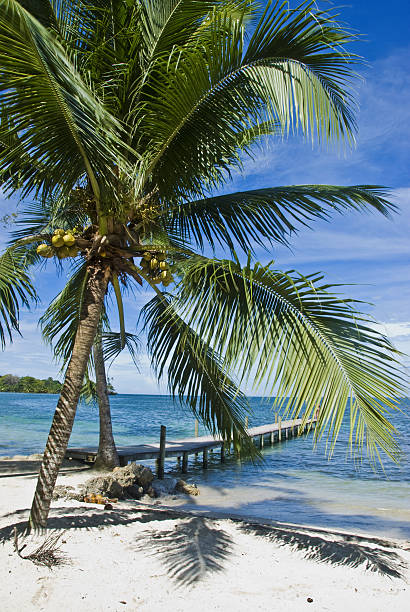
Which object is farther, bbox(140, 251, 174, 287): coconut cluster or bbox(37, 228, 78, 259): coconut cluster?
bbox(140, 251, 174, 287): coconut cluster

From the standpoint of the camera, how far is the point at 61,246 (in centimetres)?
438

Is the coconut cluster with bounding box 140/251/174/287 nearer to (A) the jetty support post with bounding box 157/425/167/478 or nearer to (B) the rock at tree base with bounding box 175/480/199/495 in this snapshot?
(B) the rock at tree base with bounding box 175/480/199/495

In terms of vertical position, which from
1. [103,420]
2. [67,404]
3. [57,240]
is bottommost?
[103,420]

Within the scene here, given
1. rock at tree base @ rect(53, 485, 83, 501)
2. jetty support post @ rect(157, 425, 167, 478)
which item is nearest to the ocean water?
jetty support post @ rect(157, 425, 167, 478)

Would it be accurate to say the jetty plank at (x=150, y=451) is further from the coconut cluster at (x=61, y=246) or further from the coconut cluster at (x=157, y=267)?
the coconut cluster at (x=61, y=246)

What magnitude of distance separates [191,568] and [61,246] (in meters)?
3.38

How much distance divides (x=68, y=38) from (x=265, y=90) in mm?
2229

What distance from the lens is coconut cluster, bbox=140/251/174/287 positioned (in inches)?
175

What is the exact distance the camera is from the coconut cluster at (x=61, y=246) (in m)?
4.33

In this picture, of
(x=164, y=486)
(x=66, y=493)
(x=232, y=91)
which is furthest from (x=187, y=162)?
(x=164, y=486)

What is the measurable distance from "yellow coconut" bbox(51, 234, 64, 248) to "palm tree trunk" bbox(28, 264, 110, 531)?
43 centimetres

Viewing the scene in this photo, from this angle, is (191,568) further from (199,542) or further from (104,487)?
(104,487)

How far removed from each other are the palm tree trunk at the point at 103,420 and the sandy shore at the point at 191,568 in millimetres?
5788

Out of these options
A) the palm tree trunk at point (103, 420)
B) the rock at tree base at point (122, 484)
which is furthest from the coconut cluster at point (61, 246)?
the palm tree trunk at point (103, 420)
